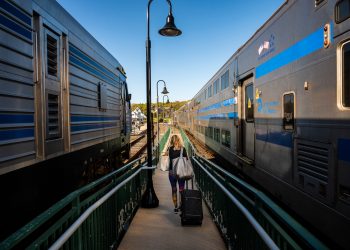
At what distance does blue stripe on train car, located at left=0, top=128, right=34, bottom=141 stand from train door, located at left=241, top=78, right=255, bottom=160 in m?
5.30

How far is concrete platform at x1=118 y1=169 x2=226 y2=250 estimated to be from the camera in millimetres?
4578

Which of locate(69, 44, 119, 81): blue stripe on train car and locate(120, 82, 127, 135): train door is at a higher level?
locate(69, 44, 119, 81): blue stripe on train car

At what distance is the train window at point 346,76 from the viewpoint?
11.9 feet

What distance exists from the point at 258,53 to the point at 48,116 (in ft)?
16.2

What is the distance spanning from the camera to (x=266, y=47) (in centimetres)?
652

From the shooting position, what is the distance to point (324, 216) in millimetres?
3938

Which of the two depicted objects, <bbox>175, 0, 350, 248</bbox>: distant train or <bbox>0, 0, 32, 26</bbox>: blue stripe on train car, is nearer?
<bbox>0, 0, 32, 26</bbox>: blue stripe on train car

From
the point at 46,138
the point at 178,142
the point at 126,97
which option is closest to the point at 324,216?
the point at 178,142

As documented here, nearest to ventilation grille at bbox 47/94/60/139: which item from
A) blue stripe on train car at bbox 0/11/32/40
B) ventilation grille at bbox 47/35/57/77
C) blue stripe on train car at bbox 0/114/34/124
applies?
ventilation grille at bbox 47/35/57/77

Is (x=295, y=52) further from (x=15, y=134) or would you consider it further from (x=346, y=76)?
(x=15, y=134)

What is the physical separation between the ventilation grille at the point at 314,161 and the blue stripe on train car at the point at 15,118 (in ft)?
13.1

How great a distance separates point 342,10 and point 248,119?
4.76 m

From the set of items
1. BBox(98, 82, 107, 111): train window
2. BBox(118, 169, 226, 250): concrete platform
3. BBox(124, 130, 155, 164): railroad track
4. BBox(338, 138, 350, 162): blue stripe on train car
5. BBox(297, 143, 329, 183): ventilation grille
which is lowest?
BBox(124, 130, 155, 164): railroad track

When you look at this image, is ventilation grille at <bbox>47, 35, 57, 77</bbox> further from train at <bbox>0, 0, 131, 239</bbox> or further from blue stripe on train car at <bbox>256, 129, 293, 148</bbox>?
blue stripe on train car at <bbox>256, 129, 293, 148</bbox>
